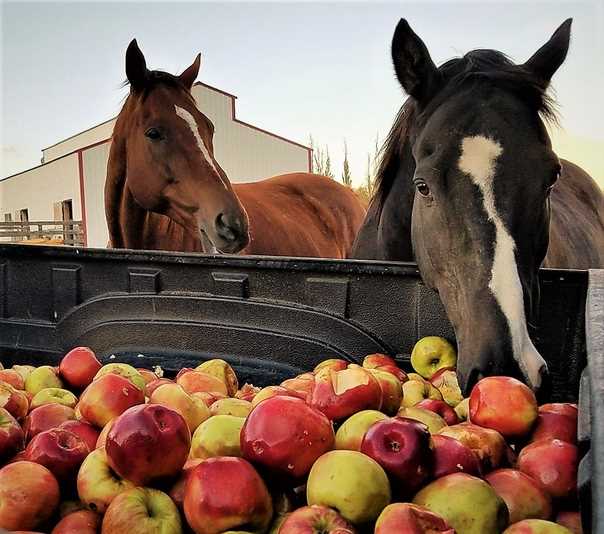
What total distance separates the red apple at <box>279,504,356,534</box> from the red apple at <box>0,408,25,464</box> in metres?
0.61

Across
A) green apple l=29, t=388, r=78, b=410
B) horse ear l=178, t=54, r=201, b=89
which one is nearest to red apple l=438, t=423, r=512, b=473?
green apple l=29, t=388, r=78, b=410

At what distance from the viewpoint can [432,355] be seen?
70.3 inches

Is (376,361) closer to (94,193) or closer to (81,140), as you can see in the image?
(94,193)

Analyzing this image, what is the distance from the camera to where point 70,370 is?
1740 mm

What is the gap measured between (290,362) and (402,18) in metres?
1.26

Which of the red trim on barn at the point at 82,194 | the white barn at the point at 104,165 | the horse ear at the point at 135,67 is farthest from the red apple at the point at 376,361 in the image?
the red trim on barn at the point at 82,194

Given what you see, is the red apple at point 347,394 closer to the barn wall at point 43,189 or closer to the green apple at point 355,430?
→ the green apple at point 355,430

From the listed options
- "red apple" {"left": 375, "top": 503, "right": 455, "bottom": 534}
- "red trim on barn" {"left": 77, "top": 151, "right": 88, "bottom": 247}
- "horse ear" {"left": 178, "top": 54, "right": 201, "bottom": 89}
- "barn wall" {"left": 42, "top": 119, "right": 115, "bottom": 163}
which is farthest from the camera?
"barn wall" {"left": 42, "top": 119, "right": 115, "bottom": 163}

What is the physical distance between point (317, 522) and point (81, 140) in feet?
70.0

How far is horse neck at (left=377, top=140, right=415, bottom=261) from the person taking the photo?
252 cm

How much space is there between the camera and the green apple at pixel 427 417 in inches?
49.6

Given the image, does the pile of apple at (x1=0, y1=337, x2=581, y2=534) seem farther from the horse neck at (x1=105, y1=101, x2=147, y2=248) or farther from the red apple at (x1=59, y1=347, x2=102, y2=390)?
the horse neck at (x1=105, y1=101, x2=147, y2=248)

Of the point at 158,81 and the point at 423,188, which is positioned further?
the point at 158,81

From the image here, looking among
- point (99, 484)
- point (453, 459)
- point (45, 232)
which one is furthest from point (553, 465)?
point (45, 232)
